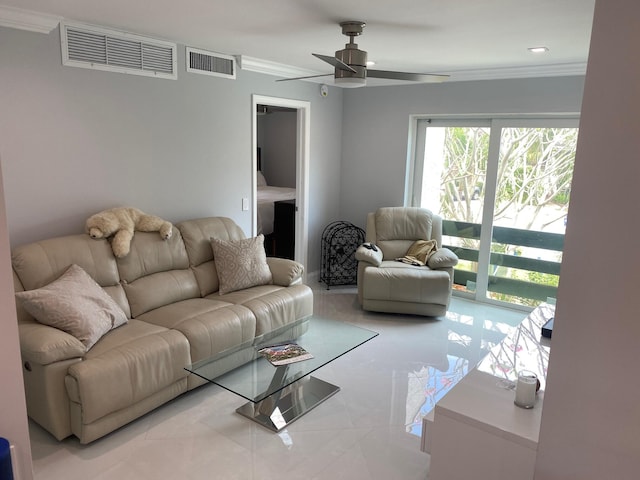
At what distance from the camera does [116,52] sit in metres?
3.55

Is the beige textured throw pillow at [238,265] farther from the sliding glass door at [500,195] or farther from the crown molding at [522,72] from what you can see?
the crown molding at [522,72]

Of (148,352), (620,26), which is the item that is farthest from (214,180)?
(620,26)

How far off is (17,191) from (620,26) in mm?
3344

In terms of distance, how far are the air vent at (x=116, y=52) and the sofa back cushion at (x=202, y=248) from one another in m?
1.22

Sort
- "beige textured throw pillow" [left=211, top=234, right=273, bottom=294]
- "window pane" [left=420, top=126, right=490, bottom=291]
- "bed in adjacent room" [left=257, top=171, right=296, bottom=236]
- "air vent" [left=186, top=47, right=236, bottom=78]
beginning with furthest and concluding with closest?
"bed in adjacent room" [left=257, top=171, right=296, bottom=236], "window pane" [left=420, top=126, right=490, bottom=291], "air vent" [left=186, top=47, right=236, bottom=78], "beige textured throw pillow" [left=211, top=234, right=273, bottom=294]

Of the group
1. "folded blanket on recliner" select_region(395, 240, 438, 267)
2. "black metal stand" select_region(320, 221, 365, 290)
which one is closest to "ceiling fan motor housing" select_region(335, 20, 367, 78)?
"folded blanket on recliner" select_region(395, 240, 438, 267)

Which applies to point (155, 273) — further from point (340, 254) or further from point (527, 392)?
point (527, 392)

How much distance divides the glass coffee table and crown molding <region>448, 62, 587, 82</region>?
2.72 meters

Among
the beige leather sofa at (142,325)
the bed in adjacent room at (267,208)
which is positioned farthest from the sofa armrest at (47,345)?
the bed in adjacent room at (267,208)

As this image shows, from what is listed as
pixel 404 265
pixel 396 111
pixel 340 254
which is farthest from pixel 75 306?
pixel 396 111

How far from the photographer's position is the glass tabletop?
8.99ft

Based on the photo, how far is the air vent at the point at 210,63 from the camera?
407 centimetres

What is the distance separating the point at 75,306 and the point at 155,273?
0.90 m

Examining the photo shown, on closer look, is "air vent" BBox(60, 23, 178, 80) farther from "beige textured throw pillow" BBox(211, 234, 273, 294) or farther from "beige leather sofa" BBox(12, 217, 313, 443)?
"beige textured throw pillow" BBox(211, 234, 273, 294)
